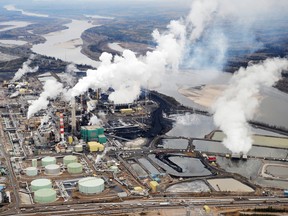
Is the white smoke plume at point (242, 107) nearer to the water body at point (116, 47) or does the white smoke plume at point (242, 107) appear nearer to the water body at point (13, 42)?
the water body at point (116, 47)

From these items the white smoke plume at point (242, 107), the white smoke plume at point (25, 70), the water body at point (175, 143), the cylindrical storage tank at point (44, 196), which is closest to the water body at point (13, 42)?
the white smoke plume at point (25, 70)

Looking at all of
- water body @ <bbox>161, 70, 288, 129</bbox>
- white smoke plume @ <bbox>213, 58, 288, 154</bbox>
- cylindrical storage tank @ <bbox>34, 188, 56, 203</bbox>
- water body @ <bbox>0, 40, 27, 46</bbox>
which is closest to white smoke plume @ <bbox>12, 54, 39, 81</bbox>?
water body @ <bbox>161, 70, 288, 129</bbox>

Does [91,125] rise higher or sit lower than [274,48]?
lower

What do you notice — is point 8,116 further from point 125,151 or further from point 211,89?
point 211,89

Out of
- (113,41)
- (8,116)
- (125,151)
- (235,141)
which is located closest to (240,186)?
(235,141)

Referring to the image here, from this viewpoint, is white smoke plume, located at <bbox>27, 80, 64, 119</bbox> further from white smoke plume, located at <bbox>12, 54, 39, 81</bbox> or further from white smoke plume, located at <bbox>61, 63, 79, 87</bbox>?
white smoke plume, located at <bbox>12, 54, 39, 81</bbox>

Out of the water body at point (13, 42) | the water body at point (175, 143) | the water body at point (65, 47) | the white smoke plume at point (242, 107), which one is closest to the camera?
the white smoke plume at point (242, 107)

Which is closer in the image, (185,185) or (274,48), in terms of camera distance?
(185,185)
